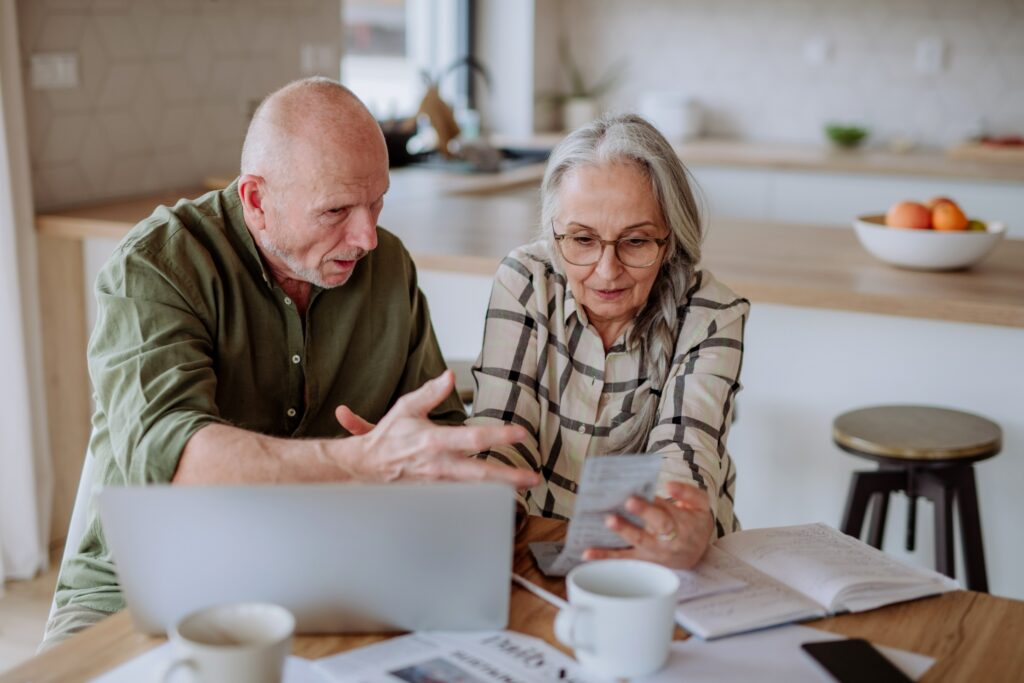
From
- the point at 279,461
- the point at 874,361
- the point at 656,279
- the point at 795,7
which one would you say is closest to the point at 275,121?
the point at 279,461

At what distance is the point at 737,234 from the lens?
2959 millimetres

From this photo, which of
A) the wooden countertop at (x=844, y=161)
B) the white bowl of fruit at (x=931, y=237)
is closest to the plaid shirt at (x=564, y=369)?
the white bowl of fruit at (x=931, y=237)

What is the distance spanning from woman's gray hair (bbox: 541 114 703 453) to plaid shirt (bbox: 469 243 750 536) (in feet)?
0.05

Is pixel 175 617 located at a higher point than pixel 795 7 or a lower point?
lower

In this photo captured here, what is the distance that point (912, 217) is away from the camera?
2.49m

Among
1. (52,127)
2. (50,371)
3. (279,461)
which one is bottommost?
(50,371)

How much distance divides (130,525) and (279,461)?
0.29 meters

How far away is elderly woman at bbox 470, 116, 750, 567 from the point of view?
1.57m

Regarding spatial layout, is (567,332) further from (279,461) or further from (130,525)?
(130,525)

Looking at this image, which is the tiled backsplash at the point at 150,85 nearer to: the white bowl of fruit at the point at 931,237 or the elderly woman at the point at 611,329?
the elderly woman at the point at 611,329

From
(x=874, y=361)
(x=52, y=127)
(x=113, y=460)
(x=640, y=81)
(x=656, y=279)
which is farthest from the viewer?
(x=640, y=81)

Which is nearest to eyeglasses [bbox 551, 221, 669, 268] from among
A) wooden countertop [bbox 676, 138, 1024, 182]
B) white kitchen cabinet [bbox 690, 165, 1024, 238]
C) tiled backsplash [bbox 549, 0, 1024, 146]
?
white kitchen cabinet [bbox 690, 165, 1024, 238]

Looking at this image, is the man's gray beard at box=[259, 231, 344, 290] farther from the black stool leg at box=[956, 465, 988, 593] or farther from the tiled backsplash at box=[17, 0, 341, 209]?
the tiled backsplash at box=[17, 0, 341, 209]

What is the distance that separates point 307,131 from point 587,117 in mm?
4022
